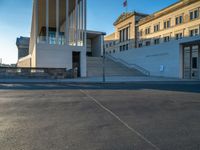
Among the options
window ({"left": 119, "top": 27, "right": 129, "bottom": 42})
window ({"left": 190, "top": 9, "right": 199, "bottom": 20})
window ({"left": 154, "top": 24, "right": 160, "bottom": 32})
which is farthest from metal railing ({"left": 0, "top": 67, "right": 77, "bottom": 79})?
window ({"left": 119, "top": 27, "right": 129, "bottom": 42})

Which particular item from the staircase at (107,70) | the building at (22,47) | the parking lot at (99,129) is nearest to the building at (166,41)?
the staircase at (107,70)

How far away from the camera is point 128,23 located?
65.7 metres

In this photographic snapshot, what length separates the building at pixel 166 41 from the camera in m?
29.2

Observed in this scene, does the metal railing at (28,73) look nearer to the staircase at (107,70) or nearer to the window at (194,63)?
the staircase at (107,70)

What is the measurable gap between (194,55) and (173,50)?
3.29 metres

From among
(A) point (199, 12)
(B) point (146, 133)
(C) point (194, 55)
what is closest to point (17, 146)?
(B) point (146, 133)

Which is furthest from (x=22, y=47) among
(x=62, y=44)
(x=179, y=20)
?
(x=179, y=20)

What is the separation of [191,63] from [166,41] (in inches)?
555

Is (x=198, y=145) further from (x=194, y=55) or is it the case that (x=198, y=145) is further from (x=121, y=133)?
(x=194, y=55)

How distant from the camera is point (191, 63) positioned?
96.7 feet

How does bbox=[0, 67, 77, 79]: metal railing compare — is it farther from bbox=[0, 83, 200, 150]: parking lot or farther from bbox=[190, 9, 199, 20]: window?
bbox=[190, 9, 199, 20]: window

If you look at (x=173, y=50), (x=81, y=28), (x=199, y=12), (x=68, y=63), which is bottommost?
(x=68, y=63)

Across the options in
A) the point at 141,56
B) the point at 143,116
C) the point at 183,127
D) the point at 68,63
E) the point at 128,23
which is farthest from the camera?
the point at 128,23

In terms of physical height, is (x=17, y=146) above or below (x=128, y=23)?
below
